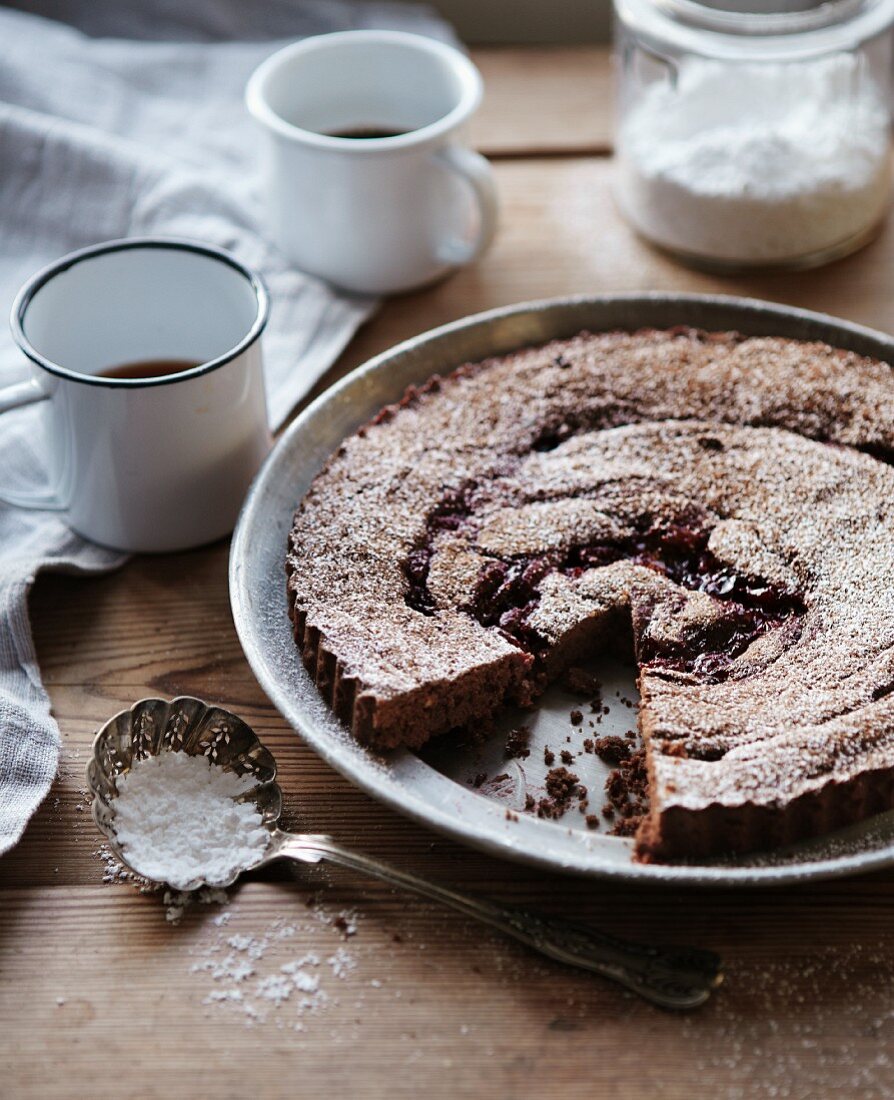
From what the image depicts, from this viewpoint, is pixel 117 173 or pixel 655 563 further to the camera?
pixel 117 173

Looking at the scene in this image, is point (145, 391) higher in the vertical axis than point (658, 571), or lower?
higher

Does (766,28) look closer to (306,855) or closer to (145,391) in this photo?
(145,391)

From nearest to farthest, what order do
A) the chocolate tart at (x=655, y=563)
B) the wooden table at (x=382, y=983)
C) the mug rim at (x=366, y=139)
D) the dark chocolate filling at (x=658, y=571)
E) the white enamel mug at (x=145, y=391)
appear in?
the wooden table at (x=382, y=983) → the chocolate tart at (x=655, y=563) → the dark chocolate filling at (x=658, y=571) → the white enamel mug at (x=145, y=391) → the mug rim at (x=366, y=139)

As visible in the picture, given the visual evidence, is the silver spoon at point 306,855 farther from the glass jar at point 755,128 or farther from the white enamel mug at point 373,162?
the glass jar at point 755,128

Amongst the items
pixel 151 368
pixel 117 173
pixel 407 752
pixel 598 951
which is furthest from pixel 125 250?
pixel 598 951

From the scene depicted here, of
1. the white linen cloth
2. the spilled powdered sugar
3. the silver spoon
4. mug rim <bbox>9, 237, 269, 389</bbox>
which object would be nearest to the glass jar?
the white linen cloth

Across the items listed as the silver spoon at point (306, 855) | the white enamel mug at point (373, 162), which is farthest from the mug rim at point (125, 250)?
the silver spoon at point (306, 855)

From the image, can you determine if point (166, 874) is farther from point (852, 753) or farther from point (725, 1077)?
point (852, 753)
